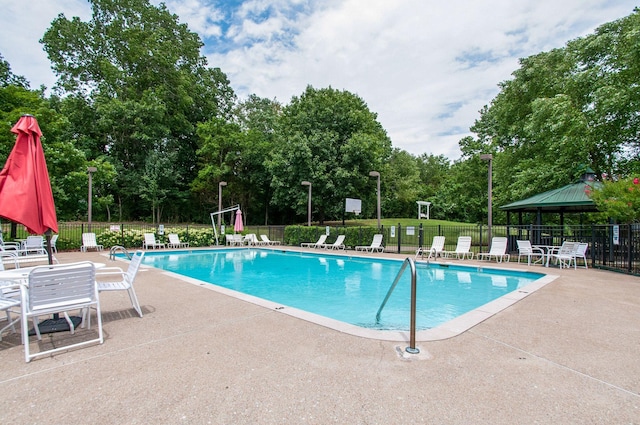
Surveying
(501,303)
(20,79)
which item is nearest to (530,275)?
(501,303)

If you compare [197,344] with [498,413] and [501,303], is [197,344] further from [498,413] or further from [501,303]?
[501,303]

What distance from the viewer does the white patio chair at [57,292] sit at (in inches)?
122

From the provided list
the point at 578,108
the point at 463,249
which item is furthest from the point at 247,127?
the point at 578,108

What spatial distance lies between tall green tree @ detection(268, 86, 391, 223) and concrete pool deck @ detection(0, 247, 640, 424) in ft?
67.7

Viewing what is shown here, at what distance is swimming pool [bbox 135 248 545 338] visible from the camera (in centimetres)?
591

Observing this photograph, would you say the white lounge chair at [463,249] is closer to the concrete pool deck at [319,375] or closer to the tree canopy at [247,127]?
the tree canopy at [247,127]

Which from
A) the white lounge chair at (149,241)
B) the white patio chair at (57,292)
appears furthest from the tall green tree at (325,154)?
the white patio chair at (57,292)

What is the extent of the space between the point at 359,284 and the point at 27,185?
7.14 m

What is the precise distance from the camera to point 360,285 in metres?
8.61

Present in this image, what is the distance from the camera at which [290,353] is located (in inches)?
122

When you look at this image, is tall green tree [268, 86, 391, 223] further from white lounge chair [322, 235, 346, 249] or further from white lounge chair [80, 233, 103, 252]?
white lounge chair [80, 233, 103, 252]

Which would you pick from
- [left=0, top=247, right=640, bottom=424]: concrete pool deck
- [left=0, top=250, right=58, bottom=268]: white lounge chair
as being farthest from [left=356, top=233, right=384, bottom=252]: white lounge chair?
[left=0, top=250, right=58, bottom=268]: white lounge chair

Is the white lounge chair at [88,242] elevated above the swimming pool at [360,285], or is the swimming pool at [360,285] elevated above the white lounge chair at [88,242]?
the white lounge chair at [88,242]

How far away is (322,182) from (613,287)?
766 inches
